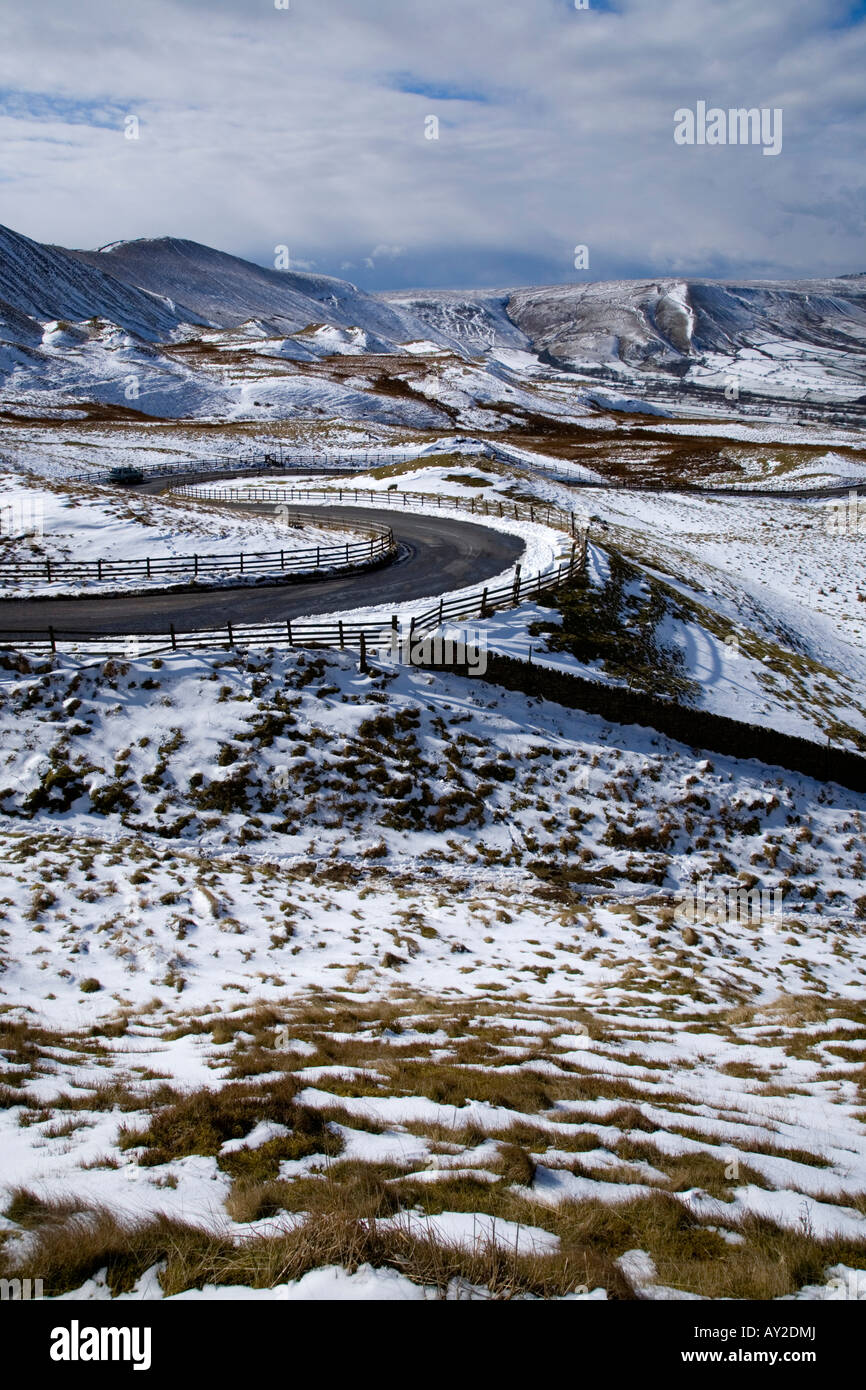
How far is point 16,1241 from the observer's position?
421 cm

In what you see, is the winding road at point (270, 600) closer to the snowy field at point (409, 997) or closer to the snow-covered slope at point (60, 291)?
the snowy field at point (409, 997)

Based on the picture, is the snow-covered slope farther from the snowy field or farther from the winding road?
the snowy field

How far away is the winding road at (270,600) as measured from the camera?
73.9ft

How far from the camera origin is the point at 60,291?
17738 centimetres

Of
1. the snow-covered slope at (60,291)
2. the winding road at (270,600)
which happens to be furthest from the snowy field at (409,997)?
the snow-covered slope at (60,291)

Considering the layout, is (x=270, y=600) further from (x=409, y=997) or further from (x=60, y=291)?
(x=60, y=291)

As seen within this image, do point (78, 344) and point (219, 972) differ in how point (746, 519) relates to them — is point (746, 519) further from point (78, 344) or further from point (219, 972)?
point (78, 344)

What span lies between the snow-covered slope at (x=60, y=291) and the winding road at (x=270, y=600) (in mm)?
177514

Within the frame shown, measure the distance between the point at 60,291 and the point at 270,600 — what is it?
672 ft

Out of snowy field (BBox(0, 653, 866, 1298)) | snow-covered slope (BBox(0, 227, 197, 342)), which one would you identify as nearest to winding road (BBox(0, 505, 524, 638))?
snowy field (BBox(0, 653, 866, 1298))

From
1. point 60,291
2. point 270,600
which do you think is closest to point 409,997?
point 270,600
